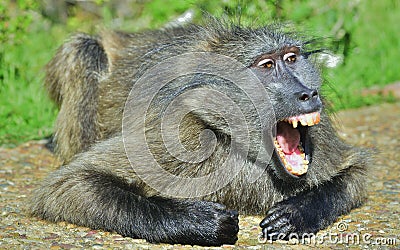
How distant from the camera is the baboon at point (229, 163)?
372 centimetres

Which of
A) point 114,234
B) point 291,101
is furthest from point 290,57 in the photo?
point 114,234

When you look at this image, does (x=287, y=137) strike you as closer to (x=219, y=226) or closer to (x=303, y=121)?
(x=303, y=121)

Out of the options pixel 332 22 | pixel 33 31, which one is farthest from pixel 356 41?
pixel 33 31

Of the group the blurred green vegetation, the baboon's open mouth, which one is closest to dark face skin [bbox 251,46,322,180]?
the baboon's open mouth

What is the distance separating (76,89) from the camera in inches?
206

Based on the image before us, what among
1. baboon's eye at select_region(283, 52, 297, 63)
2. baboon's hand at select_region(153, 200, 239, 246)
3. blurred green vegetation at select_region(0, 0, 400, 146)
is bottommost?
baboon's hand at select_region(153, 200, 239, 246)

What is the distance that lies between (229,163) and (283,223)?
46cm

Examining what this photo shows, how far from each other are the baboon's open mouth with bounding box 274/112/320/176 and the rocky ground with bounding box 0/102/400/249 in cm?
40

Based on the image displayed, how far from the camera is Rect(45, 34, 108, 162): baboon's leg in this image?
5.06 meters

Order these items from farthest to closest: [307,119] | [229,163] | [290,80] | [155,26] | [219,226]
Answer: [155,26], [229,163], [290,80], [307,119], [219,226]

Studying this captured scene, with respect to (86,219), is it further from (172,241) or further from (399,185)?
(399,185)

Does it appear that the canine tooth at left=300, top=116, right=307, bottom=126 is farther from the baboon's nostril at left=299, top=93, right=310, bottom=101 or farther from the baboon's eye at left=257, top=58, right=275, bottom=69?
the baboon's eye at left=257, top=58, right=275, bottom=69

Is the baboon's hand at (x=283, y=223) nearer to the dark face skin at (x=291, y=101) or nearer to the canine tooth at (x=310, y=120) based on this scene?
the dark face skin at (x=291, y=101)

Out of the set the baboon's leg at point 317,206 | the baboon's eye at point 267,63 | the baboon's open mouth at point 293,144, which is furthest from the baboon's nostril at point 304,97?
the baboon's leg at point 317,206
